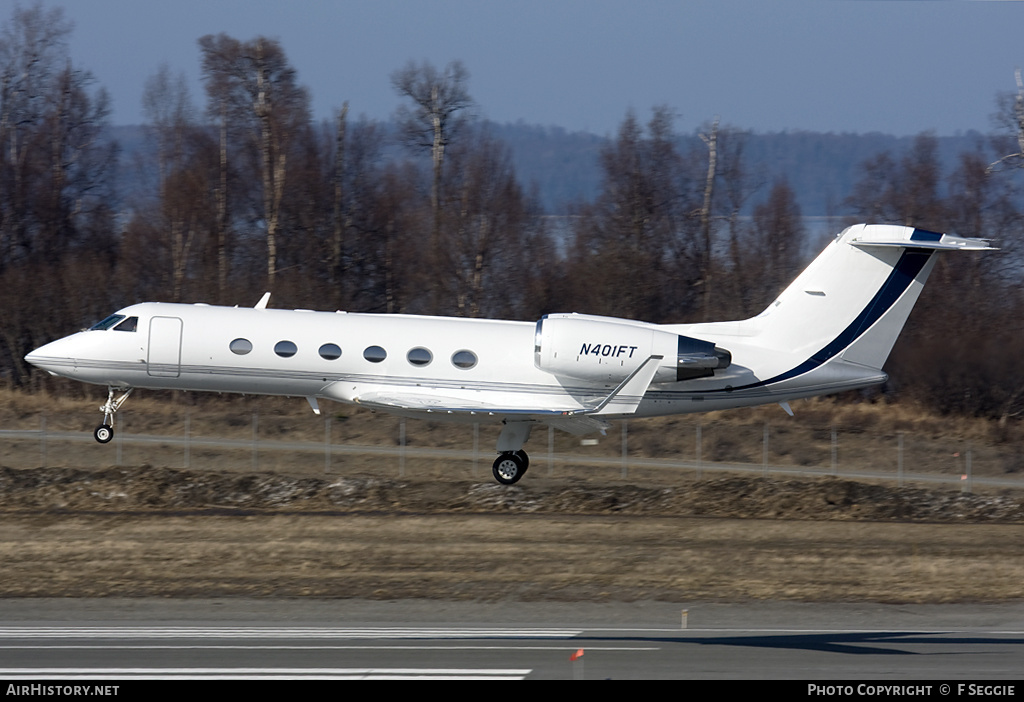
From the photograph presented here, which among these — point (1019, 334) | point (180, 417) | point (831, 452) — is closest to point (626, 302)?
point (831, 452)

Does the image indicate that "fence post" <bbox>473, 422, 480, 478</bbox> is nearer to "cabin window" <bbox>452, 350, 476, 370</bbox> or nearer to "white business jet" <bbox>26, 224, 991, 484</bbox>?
"white business jet" <bbox>26, 224, 991, 484</bbox>

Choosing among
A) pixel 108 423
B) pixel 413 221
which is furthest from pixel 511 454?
pixel 413 221

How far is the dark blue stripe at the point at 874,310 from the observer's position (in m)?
22.3

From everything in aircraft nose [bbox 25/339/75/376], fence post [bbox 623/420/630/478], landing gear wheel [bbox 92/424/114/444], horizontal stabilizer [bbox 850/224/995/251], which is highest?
horizontal stabilizer [bbox 850/224/995/251]

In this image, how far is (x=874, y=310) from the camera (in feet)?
73.5

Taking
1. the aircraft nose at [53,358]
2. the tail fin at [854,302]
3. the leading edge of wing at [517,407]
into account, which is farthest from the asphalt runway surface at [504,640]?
the tail fin at [854,302]

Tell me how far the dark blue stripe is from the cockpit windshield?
1094 centimetres

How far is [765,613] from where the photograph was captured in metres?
18.4

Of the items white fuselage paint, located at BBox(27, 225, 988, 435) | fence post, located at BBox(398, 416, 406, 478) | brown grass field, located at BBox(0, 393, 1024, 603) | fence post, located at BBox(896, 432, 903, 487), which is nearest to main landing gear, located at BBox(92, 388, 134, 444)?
white fuselage paint, located at BBox(27, 225, 988, 435)

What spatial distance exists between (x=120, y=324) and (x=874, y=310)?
13.8m

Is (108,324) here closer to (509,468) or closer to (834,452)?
(509,468)

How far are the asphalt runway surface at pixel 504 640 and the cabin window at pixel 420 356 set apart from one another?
4744 mm

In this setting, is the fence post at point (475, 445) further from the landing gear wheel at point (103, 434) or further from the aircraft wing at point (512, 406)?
the landing gear wheel at point (103, 434)

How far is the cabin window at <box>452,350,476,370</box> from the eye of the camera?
2181cm
